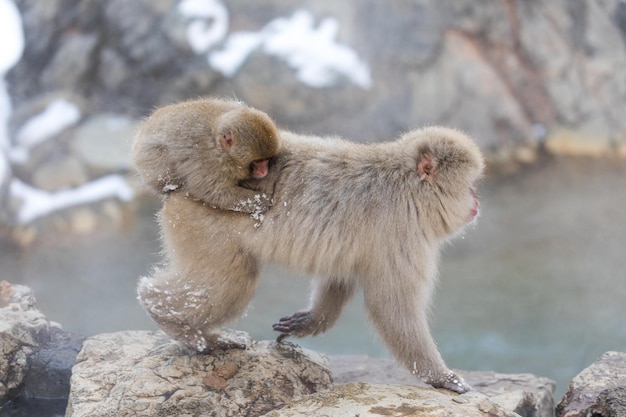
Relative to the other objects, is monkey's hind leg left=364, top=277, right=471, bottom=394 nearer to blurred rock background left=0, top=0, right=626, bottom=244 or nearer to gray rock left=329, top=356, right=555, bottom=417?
gray rock left=329, top=356, right=555, bottom=417

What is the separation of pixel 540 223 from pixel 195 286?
15.4 ft

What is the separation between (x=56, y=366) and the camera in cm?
378

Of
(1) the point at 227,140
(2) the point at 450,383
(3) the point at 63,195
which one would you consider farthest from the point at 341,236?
(3) the point at 63,195

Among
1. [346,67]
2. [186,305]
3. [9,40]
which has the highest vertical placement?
[9,40]

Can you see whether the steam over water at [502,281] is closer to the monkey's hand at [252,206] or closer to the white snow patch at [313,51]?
the white snow patch at [313,51]

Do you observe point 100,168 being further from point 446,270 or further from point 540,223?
point 540,223

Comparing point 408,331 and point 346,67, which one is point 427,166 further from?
point 346,67

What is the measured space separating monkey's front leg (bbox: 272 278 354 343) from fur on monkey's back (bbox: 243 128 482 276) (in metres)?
0.40

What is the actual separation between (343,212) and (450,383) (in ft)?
2.77

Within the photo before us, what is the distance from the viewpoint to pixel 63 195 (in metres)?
6.94

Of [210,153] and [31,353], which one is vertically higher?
[210,153]

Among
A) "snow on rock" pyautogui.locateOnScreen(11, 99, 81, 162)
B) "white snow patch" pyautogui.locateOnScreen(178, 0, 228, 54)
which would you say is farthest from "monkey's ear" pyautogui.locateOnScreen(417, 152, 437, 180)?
"snow on rock" pyautogui.locateOnScreen(11, 99, 81, 162)

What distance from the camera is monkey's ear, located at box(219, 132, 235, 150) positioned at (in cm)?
332

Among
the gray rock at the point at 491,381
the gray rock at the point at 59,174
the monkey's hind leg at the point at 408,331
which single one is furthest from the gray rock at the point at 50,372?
the gray rock at the point at 59,174
